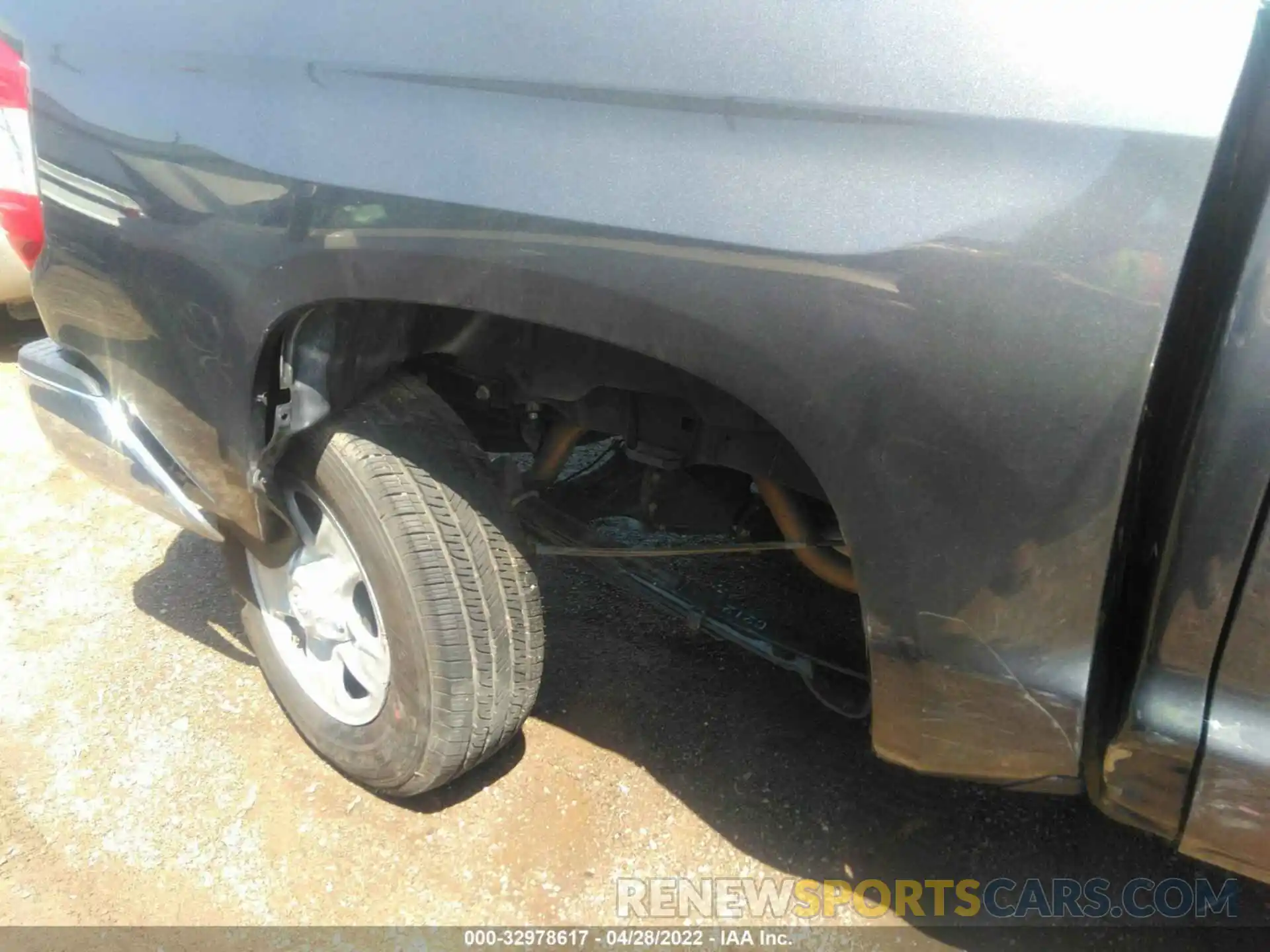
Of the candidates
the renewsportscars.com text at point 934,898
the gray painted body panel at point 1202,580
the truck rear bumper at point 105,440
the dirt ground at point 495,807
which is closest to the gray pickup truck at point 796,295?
the gray painted body panel at point 1202,580

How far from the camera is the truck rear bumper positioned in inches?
81.0

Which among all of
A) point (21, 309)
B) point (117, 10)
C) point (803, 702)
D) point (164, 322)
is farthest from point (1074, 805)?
point (21, 309)

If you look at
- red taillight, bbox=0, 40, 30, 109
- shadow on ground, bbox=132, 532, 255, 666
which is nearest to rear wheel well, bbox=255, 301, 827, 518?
red taillight, bbox=0, 40, 30, 109

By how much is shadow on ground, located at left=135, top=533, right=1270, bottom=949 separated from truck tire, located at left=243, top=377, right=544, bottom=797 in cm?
27

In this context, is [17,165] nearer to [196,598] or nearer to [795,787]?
[196,598]

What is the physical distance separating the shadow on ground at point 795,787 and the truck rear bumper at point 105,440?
0.73 meters

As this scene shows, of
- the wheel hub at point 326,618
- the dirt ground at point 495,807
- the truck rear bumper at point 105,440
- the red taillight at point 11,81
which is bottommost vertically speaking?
the dirt ground at point 495,807

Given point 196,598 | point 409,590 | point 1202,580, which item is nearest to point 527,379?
point 409,590

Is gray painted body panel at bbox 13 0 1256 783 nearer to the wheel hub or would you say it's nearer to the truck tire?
the truck tire

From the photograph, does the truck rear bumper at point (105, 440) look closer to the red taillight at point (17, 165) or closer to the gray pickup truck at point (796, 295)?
the gray pickup truck at point (796, 295)

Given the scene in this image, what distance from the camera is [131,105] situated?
1.71 metres

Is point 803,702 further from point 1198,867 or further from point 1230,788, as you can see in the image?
point 1230,788

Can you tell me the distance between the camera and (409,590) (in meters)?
1.87

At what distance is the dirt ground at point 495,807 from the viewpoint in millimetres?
2055
